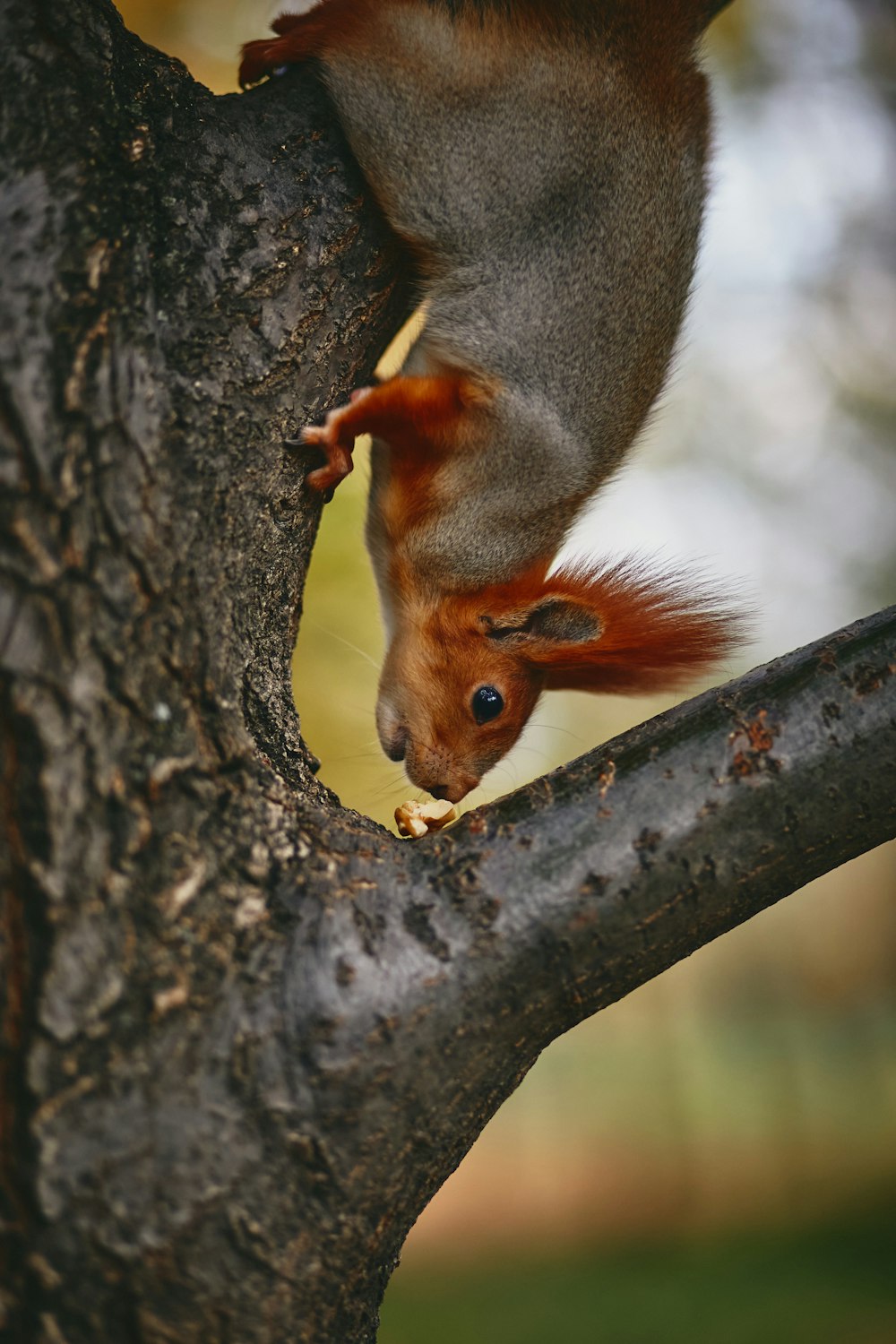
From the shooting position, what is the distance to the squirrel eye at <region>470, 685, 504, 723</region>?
204 cm

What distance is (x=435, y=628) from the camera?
2.03 metres

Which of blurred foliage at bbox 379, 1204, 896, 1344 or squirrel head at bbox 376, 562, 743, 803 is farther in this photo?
blurred foliage at bbox 379, 1204, 896, 1344

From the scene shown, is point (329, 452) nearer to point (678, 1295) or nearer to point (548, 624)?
point (548, 624)

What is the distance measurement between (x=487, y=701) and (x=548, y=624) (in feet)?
0.70

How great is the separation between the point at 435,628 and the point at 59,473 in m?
1.17

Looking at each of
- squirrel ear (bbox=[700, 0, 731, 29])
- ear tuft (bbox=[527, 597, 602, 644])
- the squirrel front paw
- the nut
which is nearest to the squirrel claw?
the squirrel front paw

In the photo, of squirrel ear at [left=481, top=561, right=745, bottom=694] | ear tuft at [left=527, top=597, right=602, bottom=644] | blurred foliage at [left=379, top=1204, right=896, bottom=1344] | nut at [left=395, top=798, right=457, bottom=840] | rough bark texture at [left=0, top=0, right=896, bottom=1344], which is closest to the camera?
rough bark texture at [left=0, top=0, right=896, bottom=1344]

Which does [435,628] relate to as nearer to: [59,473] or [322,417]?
[322,417]

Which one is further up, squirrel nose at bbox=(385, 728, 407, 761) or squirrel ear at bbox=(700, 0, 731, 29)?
squirrel ear at bbox=(700, 0, 731, 29)

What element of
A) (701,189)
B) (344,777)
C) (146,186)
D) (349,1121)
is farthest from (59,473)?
(344,777)

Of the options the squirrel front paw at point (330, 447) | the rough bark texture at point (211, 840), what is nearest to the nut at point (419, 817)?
the rough bark texture at point (211, 840)

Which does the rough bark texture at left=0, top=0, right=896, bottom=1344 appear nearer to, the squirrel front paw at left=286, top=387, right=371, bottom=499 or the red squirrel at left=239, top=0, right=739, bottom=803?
the squirrel front paw at left=286, top=387, right=371, bottom=499

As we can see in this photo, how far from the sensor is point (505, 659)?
203 centimetres

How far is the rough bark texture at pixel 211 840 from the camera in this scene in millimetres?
890
